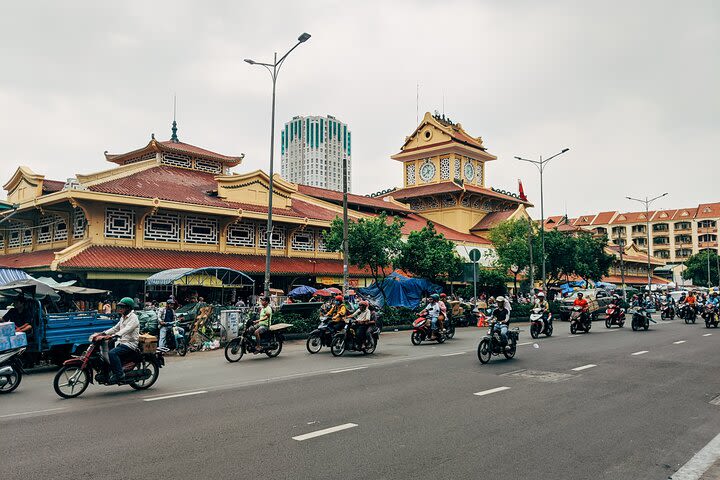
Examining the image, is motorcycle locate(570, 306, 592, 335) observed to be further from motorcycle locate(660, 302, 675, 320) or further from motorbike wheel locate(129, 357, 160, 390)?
motorbike wheel locate(129, 357, 160, 390)

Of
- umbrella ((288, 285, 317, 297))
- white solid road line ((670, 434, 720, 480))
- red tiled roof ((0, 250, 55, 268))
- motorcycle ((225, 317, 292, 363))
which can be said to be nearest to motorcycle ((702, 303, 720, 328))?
umbrella ((288, 285, 317, 297))

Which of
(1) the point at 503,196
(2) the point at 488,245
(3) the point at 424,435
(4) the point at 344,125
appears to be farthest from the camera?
(4) the point at 344,125

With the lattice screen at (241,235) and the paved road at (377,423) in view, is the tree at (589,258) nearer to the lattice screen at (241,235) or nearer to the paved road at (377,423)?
the lattice screen at (241,235)

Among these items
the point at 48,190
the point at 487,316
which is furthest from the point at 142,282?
the point at 487,316

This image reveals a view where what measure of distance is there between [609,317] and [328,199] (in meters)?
22.3

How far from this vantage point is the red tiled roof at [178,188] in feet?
87.2

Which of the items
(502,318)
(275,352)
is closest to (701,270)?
(502,318)

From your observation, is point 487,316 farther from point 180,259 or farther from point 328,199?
point 328,199

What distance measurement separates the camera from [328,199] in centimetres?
4250

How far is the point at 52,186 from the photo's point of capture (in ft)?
98.0

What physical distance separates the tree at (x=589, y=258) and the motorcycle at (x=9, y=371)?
123ft

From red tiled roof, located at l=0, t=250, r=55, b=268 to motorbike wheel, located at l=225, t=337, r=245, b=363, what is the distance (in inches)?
529

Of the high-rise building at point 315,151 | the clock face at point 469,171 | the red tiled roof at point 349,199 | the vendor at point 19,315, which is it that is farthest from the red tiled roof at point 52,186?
the high-rise building at point 315,151

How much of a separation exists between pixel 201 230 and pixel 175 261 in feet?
11.8
